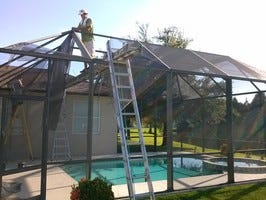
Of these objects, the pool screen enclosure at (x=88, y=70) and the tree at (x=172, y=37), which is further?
the tree at (x=172, y=37)

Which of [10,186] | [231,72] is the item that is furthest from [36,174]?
[231,72]

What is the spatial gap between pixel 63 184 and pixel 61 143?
452 cm

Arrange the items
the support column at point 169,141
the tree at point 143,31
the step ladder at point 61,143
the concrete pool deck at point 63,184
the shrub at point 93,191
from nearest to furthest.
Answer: the shrub at point 93,191 → the concrete pool deck at point 63,184 → the support column at point 169,141 → the step ladder at point 61,143 → the tree at point 143,31

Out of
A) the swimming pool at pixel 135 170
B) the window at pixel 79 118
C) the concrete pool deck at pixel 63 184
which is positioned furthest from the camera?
the window at pixel 79 118

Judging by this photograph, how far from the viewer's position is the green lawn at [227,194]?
6.65 m

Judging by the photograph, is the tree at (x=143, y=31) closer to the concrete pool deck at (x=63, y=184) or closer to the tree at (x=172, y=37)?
the tree at (x=172, y=37)

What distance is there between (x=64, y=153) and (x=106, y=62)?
640cm

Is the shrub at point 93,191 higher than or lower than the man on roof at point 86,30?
lower

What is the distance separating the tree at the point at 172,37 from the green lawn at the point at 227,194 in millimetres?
23294

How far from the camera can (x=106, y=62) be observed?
20.9 ft

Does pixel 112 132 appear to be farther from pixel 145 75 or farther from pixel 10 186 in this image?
pixel 10 186

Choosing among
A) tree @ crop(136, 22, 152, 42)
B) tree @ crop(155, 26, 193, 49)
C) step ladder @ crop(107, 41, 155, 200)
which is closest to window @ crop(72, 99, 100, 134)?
step ladder @ crop(107, 41, 155, 200)

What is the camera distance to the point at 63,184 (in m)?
7.79

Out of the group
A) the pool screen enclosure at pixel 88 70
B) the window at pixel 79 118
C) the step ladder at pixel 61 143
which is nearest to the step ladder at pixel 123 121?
the pool screen enclosure at pixel 88 70
